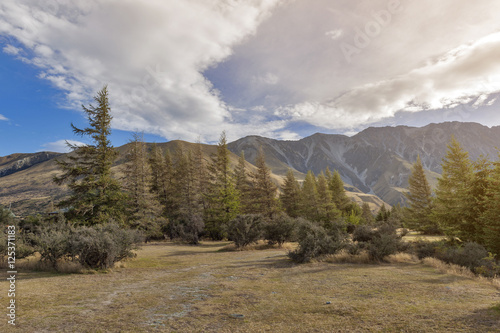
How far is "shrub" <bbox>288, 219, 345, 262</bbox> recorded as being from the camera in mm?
12598

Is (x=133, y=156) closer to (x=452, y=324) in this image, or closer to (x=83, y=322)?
(x=83, y=322)

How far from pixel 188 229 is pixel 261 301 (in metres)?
24.1

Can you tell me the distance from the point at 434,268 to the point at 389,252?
204cm

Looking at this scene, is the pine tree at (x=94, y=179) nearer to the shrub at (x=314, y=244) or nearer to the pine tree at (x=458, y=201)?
the shrub at (x=314, y=244)

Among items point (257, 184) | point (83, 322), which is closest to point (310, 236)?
point (83, 322)

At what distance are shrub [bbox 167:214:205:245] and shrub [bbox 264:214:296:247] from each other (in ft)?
32.1

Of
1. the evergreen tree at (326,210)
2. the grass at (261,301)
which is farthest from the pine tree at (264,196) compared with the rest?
the grass at (261,301)

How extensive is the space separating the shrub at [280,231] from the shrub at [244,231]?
0.75m

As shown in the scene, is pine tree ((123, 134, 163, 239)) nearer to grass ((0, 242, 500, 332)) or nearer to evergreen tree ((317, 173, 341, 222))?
grass ((0, 242, 500, 332))

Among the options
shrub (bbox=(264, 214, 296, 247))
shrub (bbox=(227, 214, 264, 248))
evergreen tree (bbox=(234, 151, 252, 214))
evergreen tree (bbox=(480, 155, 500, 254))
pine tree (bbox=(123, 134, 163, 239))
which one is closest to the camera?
evergreen tree (bbox=(480, 155, 500, 254))

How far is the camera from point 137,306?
6.00 meters

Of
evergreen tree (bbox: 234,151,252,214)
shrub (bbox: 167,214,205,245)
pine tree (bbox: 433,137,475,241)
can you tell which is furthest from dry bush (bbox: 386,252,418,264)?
evergreen tree (bbox: 234,151,252,214)

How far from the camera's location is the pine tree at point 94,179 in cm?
2114

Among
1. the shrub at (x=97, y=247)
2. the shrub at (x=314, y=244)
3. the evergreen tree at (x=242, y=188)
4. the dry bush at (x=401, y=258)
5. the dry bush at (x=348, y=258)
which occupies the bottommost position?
the dry bush at (x=401, y=258)
